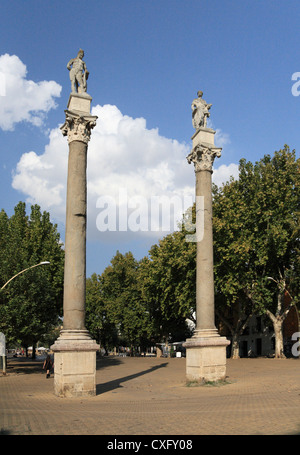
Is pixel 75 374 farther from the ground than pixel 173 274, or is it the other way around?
pixel 173 274

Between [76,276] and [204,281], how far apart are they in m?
5.90

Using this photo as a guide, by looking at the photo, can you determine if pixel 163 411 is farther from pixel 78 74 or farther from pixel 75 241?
pixel 78 74

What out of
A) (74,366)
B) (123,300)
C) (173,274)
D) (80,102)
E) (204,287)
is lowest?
(74,366)

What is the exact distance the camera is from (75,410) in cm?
1155

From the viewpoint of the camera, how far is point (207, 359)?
57.2 ft

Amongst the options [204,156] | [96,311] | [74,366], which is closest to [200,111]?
[204,156]

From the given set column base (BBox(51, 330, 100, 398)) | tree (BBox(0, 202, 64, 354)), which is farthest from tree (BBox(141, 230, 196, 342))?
column base (BBox(51, 330, 100, 398))

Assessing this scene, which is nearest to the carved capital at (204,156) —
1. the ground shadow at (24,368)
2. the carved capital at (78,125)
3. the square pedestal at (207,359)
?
the carved capital at (78,125)

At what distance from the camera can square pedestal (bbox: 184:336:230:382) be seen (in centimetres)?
1733

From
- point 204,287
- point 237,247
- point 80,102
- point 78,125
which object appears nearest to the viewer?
point 78,125

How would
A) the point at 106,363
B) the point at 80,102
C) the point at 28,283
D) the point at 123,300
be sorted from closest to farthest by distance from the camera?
the point at 80,102, the point at 28,283, the point at 106,363, the point at 123,300

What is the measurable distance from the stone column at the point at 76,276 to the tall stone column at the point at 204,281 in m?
4.60

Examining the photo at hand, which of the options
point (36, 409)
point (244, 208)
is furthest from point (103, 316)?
point (36, 409)
